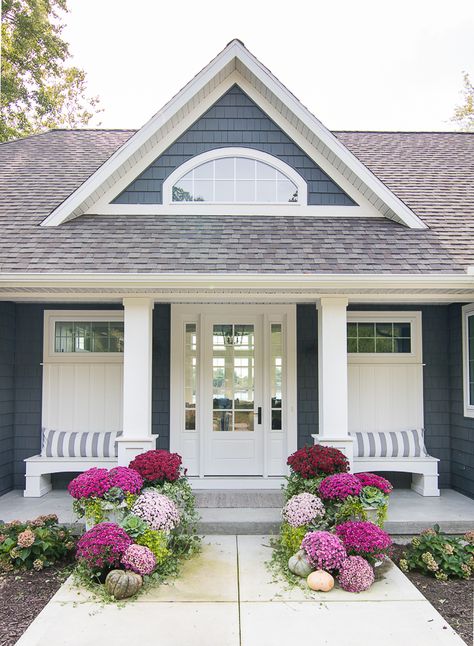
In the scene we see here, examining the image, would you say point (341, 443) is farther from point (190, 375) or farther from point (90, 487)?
point (90, 487)

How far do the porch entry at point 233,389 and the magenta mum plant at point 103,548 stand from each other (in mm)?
2431

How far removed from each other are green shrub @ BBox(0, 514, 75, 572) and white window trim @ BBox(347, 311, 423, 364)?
3941 mm

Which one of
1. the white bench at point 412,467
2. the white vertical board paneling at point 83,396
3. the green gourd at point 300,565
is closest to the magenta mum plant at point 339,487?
the green gourd at point 300,565

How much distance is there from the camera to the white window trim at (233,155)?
6672 mm

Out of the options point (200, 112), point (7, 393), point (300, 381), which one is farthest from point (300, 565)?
point (200, 112)

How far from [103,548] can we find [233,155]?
4.86m

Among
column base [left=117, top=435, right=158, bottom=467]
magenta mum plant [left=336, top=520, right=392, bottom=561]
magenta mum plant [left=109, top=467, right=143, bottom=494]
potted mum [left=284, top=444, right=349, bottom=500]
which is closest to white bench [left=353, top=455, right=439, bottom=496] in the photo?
potted mum [left=284, top=444, right=349, bottom=500]

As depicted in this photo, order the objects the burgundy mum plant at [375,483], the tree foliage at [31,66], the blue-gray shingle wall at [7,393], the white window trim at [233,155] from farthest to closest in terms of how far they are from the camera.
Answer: the tree foliage at [31,66]
the white window trim at [233,155]
the blue-gray shingle wall at [7,393]
the burgundy mum plant at [375,483]

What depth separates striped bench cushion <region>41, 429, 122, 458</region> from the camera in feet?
20.9

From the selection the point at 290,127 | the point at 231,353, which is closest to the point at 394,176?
the point at 290,127

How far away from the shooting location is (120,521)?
4.58m

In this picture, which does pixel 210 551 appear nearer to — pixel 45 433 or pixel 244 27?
pixel 45 433

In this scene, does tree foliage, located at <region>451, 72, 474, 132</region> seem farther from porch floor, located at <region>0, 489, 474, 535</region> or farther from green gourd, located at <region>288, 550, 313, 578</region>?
green gourd, located at <region>288, 550, 313, 578</region>

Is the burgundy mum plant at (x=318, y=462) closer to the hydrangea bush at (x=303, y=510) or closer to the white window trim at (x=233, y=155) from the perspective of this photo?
the hydrangea bush at (x=303, y=510)
